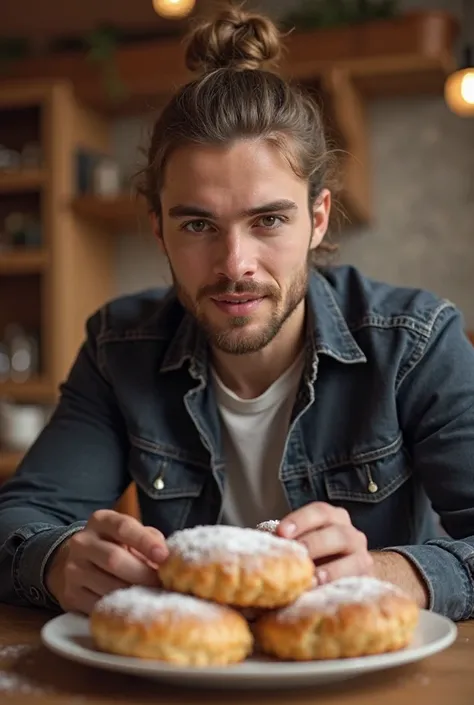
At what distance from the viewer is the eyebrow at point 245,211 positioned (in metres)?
1.30

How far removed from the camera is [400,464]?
1394 millimetres

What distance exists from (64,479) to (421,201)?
2.29m

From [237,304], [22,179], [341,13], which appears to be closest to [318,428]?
[237,304]

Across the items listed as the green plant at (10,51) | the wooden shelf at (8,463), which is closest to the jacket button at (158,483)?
the wooden shelf at (8,463)

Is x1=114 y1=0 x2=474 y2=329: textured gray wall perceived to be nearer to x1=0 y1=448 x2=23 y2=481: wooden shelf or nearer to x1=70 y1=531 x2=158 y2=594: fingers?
x1=0 y1=448 x2=23 y2=481: wooden shelf

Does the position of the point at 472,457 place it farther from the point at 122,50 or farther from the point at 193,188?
the point at 122,50

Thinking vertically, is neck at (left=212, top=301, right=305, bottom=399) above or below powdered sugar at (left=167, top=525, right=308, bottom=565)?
above

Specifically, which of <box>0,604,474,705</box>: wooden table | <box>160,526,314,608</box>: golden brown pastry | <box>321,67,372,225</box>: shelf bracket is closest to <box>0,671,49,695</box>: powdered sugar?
<box>0,604,474,705</box>: wooden table

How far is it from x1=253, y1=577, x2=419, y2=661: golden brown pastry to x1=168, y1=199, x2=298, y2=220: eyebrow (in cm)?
60

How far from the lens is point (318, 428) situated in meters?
1.42

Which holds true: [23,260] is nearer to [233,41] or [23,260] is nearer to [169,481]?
[233,41]

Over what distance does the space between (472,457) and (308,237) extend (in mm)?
391

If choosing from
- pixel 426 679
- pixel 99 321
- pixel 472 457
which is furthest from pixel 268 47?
pixel 426 679

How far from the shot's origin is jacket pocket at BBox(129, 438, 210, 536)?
4.80ft
